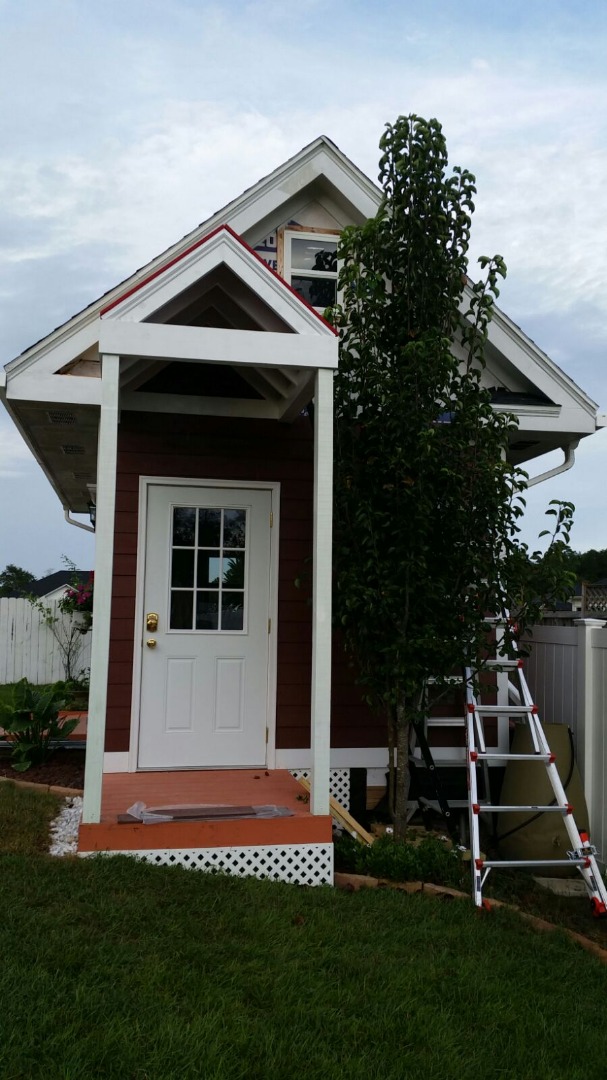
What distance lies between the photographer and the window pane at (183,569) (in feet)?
21.6

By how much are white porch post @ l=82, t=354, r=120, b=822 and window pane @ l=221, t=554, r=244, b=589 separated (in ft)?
5.95

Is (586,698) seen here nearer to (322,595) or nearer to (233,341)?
(322,595)

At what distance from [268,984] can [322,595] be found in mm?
2261

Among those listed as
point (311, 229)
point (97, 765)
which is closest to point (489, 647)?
point (97, 765)

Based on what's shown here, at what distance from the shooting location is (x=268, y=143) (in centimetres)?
976

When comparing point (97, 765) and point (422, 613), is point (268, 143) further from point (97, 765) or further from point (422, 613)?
point (97, 765)

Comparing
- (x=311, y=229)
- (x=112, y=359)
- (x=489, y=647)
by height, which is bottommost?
(x=489, y=647)

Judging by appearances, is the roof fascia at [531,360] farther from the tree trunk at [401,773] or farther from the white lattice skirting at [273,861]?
the white lattice skirting at [273,861]

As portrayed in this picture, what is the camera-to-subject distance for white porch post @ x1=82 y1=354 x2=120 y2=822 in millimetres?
4746

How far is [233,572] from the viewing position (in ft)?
22.0

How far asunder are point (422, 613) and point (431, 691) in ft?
3.73

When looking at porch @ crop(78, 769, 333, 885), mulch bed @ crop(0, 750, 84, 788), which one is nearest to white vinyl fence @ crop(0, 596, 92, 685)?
mulch bed @ crop(0, 750, 84, 788)

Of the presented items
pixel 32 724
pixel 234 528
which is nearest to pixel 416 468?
pixel 234 528

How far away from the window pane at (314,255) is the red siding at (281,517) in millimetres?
1232
